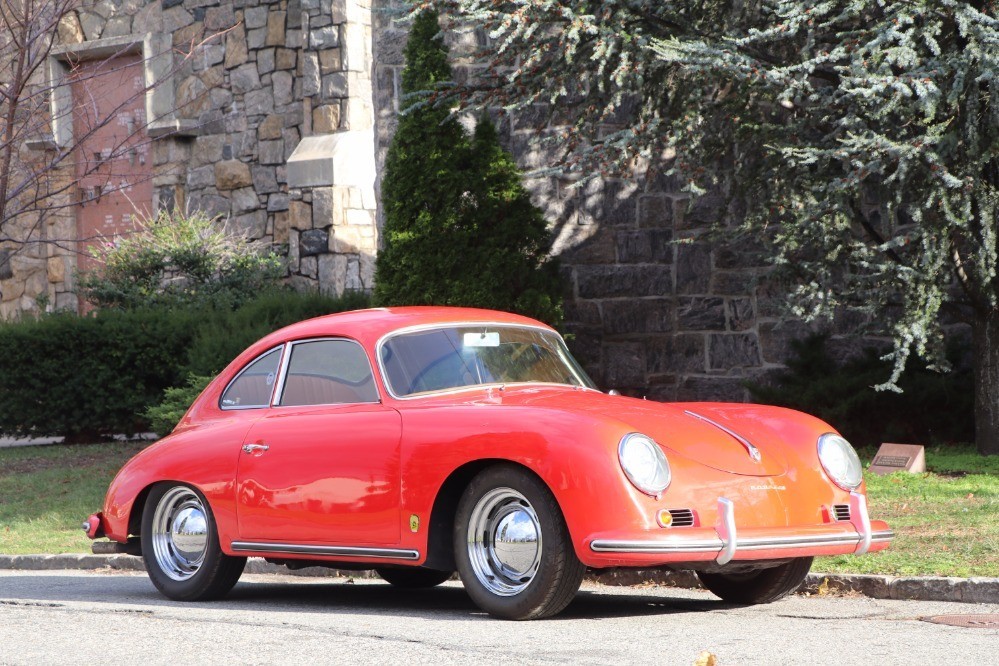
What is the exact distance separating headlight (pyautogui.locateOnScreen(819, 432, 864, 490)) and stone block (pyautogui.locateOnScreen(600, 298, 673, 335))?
841cm

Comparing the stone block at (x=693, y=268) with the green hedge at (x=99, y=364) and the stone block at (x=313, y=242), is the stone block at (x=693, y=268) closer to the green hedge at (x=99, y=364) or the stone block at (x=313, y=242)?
the green hedge at (x=99, y=364)

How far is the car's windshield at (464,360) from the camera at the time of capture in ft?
24.1

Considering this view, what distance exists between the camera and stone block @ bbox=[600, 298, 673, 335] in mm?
15648

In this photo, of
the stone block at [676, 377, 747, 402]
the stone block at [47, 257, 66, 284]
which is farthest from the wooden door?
the stone block at [676, 377, 747, 402]

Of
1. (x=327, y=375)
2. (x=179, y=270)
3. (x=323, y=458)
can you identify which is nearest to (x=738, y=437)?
(x=323, y=458)

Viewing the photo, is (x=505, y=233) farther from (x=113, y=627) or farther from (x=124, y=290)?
(x=113, y=627)

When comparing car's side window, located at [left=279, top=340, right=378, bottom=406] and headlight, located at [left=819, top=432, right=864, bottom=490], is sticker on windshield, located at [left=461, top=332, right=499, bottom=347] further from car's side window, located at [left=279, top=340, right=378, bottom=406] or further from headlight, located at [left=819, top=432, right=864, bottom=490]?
headlight, located at [left=819, top=432, right=864, bottom=490]

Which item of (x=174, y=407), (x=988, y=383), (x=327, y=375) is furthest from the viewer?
(x=174, y=407)

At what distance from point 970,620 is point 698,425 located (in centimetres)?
157

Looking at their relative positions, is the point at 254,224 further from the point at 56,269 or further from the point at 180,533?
the point at 180,533

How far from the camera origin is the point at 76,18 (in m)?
22.7

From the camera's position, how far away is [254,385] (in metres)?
8.14

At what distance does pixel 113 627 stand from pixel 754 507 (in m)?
3.15

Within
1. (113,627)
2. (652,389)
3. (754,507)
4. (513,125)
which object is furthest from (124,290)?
(754,507)
